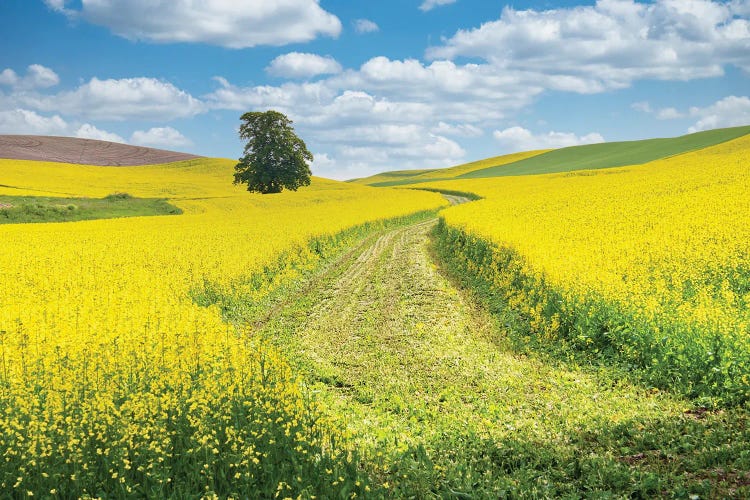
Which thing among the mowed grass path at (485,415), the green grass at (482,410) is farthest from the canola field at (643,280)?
the mowed grass path at (485,415)

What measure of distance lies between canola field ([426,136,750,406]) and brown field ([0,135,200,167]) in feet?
301

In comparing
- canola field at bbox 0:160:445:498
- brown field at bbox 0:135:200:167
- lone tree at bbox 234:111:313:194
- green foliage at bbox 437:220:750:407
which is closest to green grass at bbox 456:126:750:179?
lone tree at bbox 234:111:313:194

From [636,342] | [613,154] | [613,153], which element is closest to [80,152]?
[613,154]

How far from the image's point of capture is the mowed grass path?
6.86 m

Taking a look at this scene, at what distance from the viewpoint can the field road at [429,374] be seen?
8.66m

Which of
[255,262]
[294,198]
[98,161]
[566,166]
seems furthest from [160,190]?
[566,166]

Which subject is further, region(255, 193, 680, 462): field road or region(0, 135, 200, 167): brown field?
region(0, 135, 200, 167): brown field

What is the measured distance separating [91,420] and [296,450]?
7.57ft

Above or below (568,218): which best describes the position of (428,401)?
below

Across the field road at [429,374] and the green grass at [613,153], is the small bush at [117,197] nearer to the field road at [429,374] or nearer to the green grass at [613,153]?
the field road at [429,374]

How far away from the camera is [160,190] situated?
68.9m

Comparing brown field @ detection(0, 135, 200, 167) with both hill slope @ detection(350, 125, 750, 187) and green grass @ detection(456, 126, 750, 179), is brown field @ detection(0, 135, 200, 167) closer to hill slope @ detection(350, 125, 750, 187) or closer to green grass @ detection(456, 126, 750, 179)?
hill slope @ detection(350, 125, 750, 187)

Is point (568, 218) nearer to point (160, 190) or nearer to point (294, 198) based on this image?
point (294, 198)

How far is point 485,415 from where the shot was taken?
9.05 m
